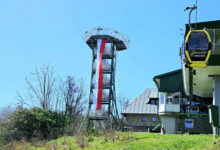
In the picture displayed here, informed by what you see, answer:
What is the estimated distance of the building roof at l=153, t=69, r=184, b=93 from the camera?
3100 centimetres

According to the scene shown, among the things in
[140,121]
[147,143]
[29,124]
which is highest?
[140,121]

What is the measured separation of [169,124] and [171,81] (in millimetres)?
4767

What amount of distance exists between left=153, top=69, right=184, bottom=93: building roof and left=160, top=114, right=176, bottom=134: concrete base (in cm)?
289

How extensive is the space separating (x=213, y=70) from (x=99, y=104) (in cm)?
2300

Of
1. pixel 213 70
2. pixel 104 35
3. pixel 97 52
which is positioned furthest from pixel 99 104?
pixel 213 70

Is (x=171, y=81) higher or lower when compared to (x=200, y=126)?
higher

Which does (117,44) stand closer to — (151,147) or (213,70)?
(213,70)

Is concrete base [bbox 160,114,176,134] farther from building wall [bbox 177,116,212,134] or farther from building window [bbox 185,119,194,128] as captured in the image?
building window [bbox 185,119,194,128]

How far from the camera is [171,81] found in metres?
31.3

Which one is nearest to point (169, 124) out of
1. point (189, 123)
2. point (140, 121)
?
point (189, 123)

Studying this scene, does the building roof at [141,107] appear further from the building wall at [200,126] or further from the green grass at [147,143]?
the green grass at [147,143]

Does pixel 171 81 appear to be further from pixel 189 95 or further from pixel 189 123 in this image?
pixel 189 123

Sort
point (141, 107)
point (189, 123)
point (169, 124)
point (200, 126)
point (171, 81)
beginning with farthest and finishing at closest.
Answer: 1. point (141, 107)
2. point (171, 81)
3. point (169, 124)
4. point (189, 123)
5. point (200, 126)

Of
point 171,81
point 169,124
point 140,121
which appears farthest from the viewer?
point 140,121
